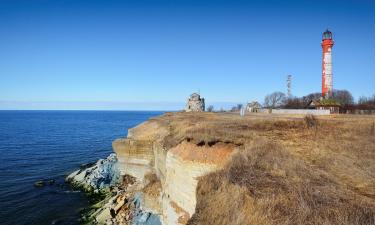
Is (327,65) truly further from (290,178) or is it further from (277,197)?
(277,197)

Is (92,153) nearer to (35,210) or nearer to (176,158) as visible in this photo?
(35,210)

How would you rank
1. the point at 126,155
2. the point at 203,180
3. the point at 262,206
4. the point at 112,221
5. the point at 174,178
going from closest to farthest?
1. the point at 262,206
2. the point at 203,180
3. the point at 174,178
4. the point at 112,221
5. the point at 126,155

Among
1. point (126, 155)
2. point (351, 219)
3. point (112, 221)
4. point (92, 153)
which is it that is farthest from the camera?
point (92, 153)

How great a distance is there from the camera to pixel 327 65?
41.3 m

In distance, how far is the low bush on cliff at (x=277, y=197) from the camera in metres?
7.72

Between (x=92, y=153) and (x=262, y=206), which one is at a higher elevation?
(x=262, y=206)

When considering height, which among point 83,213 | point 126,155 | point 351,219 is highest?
point 351,219

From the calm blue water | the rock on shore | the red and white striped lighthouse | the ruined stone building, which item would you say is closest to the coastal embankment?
the rock on shore

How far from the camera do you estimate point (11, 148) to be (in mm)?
49531

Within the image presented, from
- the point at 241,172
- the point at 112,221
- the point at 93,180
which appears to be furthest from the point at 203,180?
the point at 93,180

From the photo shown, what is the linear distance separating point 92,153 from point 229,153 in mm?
37072

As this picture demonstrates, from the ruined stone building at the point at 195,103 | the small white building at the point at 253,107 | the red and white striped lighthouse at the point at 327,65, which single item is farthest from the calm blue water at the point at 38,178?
the red and white striped lighthouse at the point at 327,65

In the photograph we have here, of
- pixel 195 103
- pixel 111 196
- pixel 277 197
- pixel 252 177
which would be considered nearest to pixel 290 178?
pixel 252 177

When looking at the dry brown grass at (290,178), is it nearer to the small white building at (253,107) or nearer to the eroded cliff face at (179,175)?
the eroded cliff face at (179,175)
